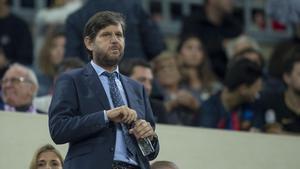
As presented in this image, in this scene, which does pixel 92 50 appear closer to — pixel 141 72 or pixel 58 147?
pixel 58 147

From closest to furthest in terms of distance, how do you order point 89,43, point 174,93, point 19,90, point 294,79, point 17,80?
point 89,43
point 19,90
point 17,80
point 294,79
point 174,93

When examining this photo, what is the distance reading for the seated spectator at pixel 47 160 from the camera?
1023cm

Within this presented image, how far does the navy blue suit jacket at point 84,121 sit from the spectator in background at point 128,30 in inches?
182

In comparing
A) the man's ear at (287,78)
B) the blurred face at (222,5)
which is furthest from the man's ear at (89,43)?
the blurred face at (222,5)

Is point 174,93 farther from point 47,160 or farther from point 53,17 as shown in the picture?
point 47,160

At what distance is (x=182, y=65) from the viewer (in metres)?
15.2

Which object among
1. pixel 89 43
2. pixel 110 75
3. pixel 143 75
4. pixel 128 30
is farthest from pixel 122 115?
pixel 128 30

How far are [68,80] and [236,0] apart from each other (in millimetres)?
9202

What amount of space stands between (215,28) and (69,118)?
24.3 ft

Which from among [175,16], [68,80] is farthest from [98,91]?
[175,16]

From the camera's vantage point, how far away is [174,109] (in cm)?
1390

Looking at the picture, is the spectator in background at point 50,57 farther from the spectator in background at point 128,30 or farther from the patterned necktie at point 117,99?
the patterned necktie at point 117,99

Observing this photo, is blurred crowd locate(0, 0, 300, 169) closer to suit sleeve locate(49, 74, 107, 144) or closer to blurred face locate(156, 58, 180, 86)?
blurred face locate(156, 58, 180, 86)

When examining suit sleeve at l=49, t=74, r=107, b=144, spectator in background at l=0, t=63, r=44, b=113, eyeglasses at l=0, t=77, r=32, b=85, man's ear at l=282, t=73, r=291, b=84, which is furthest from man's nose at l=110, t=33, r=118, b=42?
man's ear at l=282, t=73, r=291, b=84
